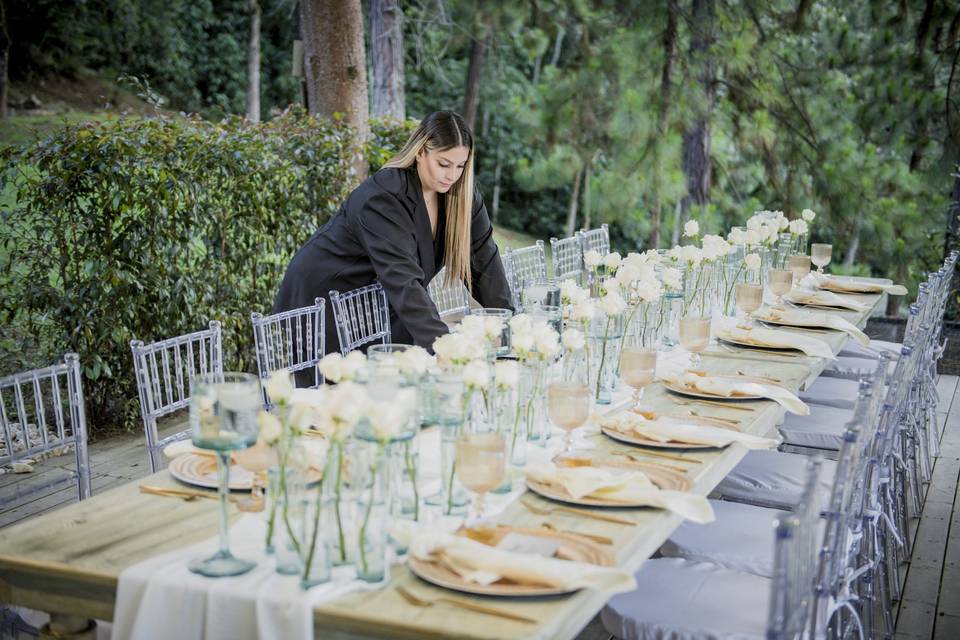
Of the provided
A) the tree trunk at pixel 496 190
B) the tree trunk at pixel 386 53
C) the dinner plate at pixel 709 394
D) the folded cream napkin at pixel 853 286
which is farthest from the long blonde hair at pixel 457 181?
the tree trunk at pixel 496 190

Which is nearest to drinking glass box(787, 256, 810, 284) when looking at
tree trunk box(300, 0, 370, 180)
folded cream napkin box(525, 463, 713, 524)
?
tree trunk box(300, 0, 370, 180)

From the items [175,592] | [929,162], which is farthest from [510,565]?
[929,162]

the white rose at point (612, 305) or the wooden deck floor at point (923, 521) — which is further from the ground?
the white rose at point (612, 305)

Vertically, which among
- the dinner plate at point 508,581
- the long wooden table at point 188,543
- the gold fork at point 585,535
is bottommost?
the long wooden table at point 188,543

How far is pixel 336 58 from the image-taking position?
6.14 metres

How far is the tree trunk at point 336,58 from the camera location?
607 cm

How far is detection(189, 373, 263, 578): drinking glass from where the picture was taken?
5.56ft

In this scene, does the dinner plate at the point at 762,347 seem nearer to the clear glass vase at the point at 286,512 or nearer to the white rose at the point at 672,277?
the white rose at the point at 672,277

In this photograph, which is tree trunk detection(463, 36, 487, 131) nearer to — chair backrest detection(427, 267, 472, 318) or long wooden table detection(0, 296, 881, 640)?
chair backrest detection(427, 267, 472, 318)

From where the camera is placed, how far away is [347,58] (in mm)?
6164

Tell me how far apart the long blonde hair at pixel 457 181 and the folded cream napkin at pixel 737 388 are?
3.55ft

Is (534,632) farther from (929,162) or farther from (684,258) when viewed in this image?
(929,162)

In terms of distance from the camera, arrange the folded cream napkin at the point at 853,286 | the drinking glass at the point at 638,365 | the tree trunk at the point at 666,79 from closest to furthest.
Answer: the drinking glass at the point at 638,365 < the folded cream napkin at the point at 853,286 < the tree trunk at the point at 666,79

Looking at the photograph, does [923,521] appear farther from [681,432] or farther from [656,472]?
[656,472]
